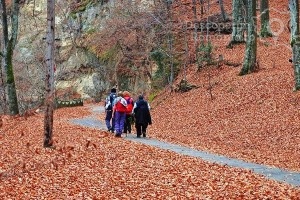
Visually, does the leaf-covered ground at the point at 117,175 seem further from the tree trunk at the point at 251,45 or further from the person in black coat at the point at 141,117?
the tree trunk at the point at 251,45

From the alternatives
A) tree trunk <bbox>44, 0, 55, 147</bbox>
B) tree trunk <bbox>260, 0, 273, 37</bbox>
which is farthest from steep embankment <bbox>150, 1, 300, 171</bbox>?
tree trunk <bbox>44, 0, 55, 147</bbox>

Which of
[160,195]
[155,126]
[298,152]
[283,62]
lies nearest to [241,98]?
[155,126]

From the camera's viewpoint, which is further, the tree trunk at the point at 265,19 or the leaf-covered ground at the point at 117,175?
the tree trunk at the point at 265,19

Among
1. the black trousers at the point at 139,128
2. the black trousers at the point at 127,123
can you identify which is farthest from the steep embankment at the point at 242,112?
the black trousers at the point at 127,123

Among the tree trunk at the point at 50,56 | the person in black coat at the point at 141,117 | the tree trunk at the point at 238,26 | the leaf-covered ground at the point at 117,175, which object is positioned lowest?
the leaf-covered ground at the point at 117,175

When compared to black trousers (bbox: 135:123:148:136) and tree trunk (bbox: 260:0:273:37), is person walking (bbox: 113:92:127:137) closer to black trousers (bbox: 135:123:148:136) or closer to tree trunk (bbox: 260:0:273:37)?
black trousers (bbox: 135:123:148:136)

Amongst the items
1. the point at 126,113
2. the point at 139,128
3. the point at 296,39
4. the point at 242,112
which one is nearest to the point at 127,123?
the point at 126,113

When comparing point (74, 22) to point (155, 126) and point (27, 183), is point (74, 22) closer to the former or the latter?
point (155, 126)

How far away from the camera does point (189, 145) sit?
58.9 ft

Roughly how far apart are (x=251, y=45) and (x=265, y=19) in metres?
8.90

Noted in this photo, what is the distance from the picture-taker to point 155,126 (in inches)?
981

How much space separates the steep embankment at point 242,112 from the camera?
57.2ft

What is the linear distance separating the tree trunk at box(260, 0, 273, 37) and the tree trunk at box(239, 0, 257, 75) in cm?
698

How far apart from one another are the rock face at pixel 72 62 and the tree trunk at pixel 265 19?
16513 millimetres
